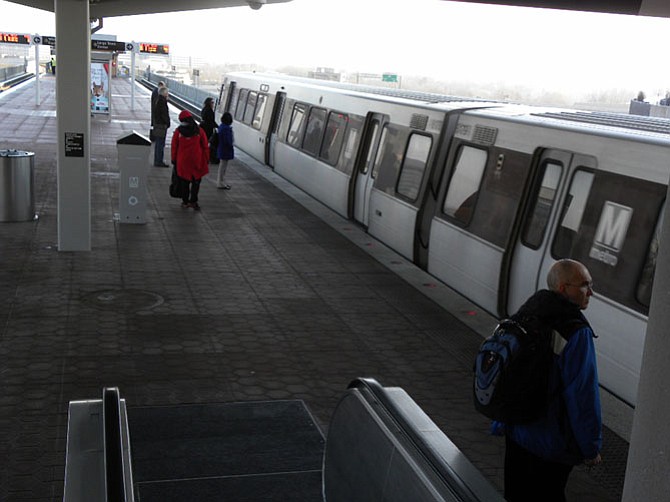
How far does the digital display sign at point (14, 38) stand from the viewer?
38.9 meters

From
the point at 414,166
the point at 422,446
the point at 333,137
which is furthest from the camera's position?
the point at 333,137

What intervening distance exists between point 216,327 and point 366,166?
593 cm

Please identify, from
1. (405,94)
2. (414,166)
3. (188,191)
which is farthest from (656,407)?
(188,191)

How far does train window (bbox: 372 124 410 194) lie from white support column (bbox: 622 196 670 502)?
9.88 meters

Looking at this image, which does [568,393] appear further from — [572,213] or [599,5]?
[572,213]

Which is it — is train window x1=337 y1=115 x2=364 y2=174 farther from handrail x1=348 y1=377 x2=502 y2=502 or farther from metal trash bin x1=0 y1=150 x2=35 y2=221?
handrail x1=348 y1=377 x2=502 y2=502

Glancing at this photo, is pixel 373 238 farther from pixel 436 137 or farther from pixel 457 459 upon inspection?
pixel 457 459

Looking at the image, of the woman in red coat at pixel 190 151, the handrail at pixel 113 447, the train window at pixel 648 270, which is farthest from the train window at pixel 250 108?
the handrail at pixel 113 447

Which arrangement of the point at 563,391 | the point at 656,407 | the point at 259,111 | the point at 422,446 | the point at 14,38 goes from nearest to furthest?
the point at 656,407 → the point at 422,446 → the point at 563,391 → the point at 259,111 → the point at 14,38

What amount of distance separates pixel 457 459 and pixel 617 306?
3.66m

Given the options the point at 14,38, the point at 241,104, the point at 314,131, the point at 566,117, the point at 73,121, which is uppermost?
the point at 566,117

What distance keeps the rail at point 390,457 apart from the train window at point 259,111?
706 inches

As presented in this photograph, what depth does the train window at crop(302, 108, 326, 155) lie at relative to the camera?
1678 centimetres

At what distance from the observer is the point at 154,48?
39.4 metres
